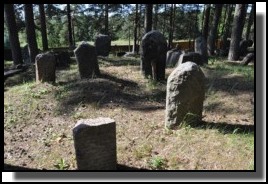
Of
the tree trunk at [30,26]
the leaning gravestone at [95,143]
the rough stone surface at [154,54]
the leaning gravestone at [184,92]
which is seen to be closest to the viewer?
the leaning gravestone at [95,143]

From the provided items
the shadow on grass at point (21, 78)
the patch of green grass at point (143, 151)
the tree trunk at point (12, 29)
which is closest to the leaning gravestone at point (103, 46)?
the tree trunk at point (12, 29)

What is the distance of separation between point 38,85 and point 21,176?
493 cm

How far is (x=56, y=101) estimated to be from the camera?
8102 millimetres

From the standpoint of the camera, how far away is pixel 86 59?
31.6 feet

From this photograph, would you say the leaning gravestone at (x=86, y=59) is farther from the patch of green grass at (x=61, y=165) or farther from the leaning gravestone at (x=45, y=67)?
the patch of green grass at (x=61, y=165)

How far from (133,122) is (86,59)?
3602 mm

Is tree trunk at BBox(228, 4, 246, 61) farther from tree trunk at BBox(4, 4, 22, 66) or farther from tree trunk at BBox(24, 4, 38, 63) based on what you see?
tree trunk at BBox(4, 4, 22, 66)

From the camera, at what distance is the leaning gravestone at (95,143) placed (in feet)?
14.9

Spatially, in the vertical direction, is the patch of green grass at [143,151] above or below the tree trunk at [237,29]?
below

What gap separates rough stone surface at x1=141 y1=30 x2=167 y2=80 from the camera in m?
9.19


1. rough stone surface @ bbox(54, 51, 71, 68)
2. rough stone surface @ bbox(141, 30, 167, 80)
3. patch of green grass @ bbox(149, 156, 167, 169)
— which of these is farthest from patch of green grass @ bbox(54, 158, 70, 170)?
rough stone surface @ bbox(54, 51, 71, 68)

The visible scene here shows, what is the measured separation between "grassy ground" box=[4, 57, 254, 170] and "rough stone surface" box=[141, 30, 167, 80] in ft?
1.14

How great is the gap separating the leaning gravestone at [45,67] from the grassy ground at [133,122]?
0.86ft

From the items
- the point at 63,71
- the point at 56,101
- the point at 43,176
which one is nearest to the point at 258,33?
the point at 43,176
